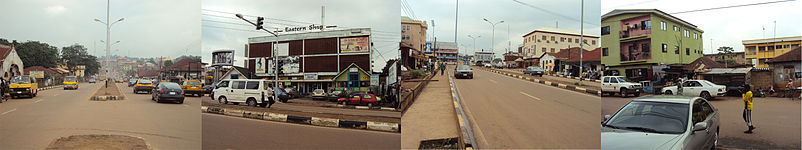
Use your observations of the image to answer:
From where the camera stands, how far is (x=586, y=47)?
273 cm

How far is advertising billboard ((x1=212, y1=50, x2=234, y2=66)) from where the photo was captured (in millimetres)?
2973

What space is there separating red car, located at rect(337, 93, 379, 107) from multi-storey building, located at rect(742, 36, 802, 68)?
6.06 m

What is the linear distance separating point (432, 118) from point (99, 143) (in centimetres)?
430

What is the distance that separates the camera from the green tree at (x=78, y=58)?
527cm

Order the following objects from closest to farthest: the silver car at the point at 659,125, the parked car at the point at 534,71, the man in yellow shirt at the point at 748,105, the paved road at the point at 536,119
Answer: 1. the paved road at the point at 536,119
2. the parked car at the point at 534,71
3. the silver car at the point at 659,125
4. the man in yellow shirt at the point at 748,105

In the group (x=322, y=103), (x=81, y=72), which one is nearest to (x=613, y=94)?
(x=322, y=103)

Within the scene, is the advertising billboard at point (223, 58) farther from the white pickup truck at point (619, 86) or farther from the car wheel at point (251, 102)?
the white pickup truck at point (619, 86)

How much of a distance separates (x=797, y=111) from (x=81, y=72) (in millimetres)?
11897

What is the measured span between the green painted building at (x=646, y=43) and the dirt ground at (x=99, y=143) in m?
5.82

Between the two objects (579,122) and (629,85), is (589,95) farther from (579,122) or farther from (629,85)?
(629,85)

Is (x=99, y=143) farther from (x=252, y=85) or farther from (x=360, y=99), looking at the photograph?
(x=360, y=99)

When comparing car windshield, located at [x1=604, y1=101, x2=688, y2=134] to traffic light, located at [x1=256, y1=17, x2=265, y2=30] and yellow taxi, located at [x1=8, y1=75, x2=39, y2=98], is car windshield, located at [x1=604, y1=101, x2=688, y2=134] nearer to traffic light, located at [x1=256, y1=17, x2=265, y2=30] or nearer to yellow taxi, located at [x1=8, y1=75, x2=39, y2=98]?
traffic light, located at [x1=256, y1=17, x2=265, y2=30]


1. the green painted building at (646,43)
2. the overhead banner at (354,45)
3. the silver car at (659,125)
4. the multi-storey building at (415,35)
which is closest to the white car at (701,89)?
the green painted building at (646,43)

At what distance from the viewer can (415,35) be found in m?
2.97
